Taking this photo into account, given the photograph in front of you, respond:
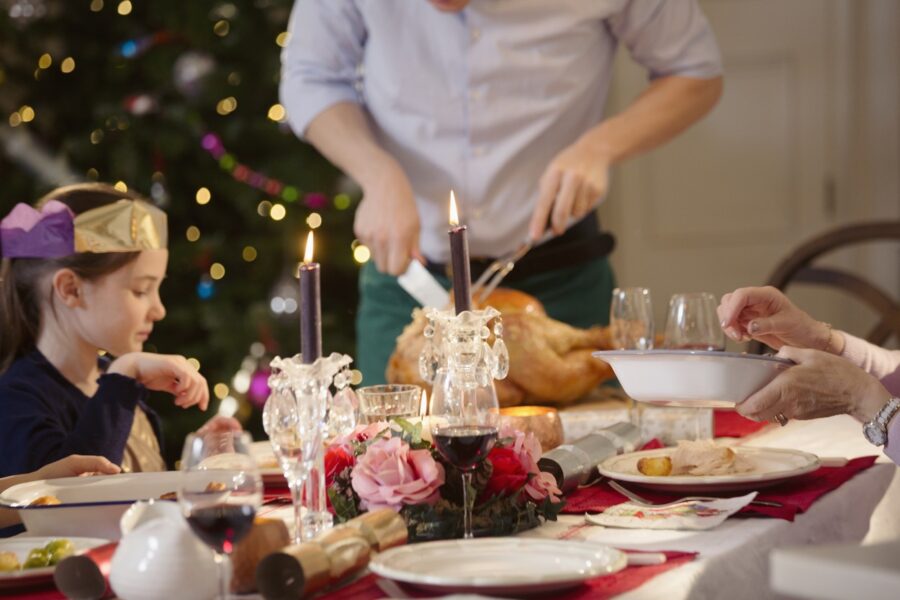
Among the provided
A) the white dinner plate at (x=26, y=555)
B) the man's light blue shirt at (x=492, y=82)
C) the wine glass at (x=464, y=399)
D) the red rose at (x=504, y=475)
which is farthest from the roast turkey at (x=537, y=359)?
the white dinner plate at (x=26, y=555)

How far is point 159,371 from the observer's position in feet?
6.09

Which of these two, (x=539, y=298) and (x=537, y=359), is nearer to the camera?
(x=537, y=359)

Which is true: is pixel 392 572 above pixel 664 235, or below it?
below

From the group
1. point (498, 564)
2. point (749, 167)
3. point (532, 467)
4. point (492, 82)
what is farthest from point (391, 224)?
point (749, 167)

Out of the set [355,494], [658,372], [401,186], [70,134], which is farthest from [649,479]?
[70,134]

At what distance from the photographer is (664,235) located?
4457mm

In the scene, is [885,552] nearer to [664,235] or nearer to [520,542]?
[520,542]

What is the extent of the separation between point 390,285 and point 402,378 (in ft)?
1.40

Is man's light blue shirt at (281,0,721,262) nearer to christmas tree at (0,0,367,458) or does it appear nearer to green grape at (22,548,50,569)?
christmas tree at (0,0,367,458)

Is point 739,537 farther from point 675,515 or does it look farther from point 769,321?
point 769,321

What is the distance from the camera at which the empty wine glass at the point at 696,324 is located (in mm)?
1567

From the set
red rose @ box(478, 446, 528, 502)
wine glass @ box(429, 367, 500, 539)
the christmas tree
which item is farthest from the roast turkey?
the christmas tree

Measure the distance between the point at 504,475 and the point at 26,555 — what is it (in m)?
0.49

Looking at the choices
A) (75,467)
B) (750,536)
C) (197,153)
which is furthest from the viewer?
(197,153)
